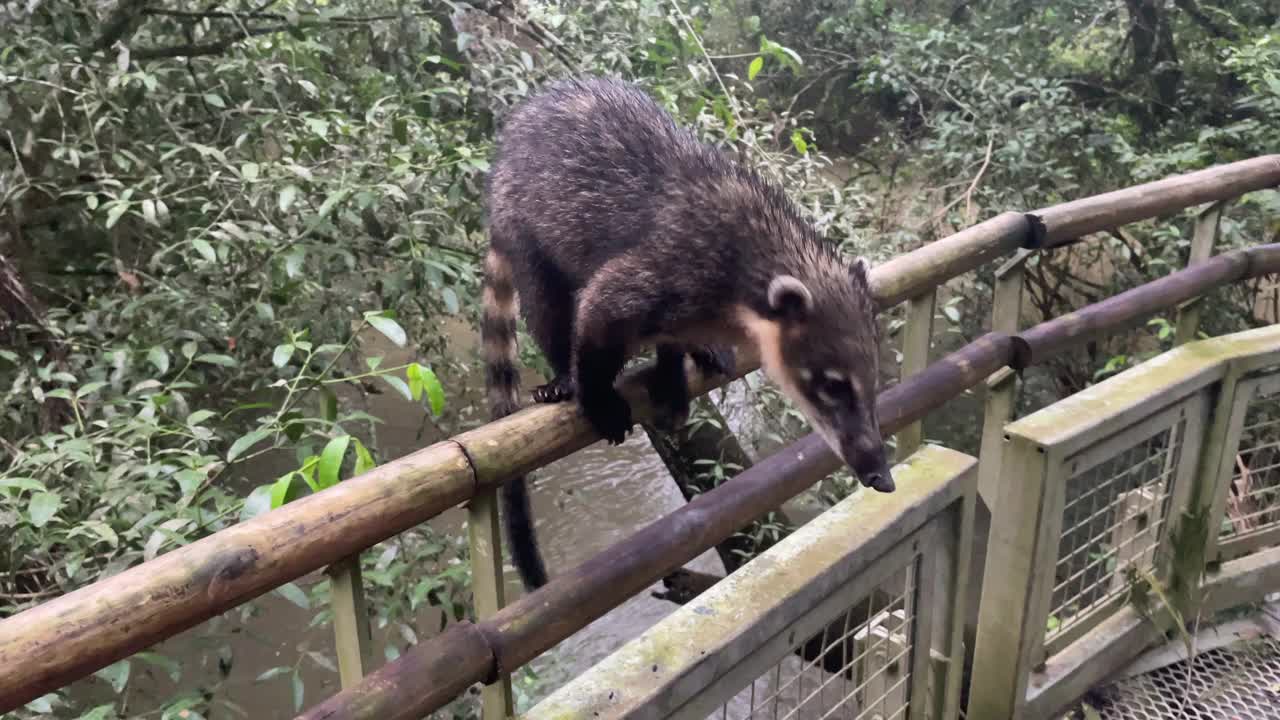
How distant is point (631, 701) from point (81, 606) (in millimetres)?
739

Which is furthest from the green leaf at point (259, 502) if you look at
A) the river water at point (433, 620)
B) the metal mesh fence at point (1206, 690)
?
the metal mesh fence at point (1206, 690)

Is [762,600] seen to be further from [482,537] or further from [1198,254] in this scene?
[1198,254]

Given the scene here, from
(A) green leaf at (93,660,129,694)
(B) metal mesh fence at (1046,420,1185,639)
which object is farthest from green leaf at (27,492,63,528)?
(B) metal mesh fence at (1046,420,1185,639)

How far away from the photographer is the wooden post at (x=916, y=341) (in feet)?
6.37

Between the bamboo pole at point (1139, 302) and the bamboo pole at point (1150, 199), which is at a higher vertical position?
the bamboo pole at point (1150, 199)

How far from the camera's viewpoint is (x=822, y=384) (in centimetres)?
170

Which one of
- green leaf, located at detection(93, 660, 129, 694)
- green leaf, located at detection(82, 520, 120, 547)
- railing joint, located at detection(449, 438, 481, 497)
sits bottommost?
green leaf, located at detection(93, 660, 129, 694)

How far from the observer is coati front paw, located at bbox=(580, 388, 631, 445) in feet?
5.04

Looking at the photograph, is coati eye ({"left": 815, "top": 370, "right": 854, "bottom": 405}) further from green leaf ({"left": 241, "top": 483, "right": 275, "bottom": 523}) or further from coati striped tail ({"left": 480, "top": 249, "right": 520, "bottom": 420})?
green leaf ({"left": 241, "top": 483, "right": 275, "bottom": 523})

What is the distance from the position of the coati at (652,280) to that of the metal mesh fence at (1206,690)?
123cm

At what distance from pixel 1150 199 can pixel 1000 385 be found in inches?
25.0

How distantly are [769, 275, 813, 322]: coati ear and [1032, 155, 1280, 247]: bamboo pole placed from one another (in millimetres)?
729

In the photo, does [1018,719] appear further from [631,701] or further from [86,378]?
[86,378]

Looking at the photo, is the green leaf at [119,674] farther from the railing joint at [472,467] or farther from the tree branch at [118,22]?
the tree branch at [118,22]
